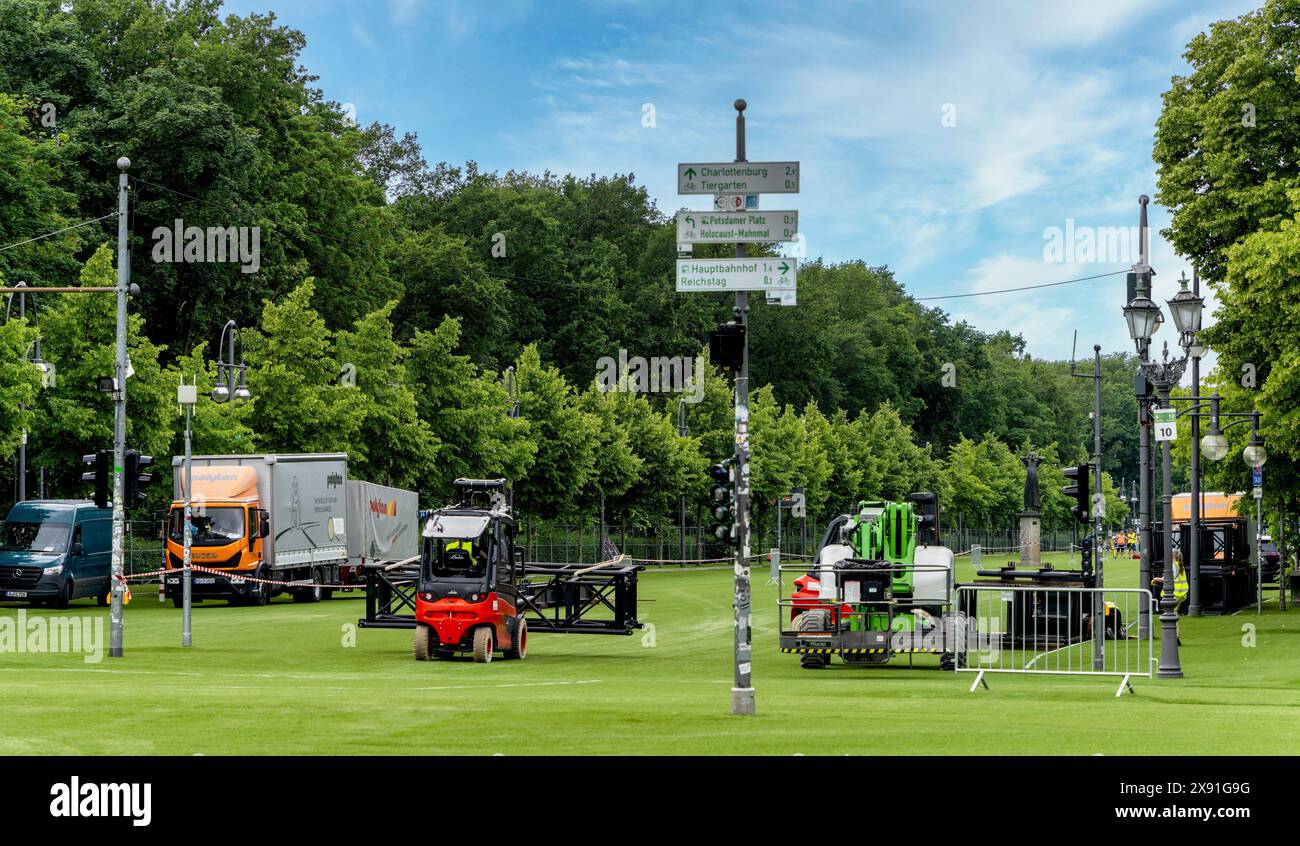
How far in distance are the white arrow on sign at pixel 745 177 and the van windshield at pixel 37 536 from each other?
98.3 ft

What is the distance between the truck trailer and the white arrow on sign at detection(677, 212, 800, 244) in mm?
29435

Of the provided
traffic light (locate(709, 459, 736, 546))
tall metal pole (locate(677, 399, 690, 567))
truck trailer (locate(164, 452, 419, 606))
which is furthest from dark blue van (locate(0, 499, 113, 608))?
tall metal pole (locate(677, 399, 690, 567))

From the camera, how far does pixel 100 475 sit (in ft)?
90.9

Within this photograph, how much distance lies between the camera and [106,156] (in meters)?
61.2

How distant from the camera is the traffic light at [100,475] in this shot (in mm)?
27719

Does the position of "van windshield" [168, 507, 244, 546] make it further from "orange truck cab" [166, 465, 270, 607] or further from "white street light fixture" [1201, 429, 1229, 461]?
"white street light fixture" [1201, 429, 1229, 461]

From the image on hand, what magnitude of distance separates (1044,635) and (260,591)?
86.5ft

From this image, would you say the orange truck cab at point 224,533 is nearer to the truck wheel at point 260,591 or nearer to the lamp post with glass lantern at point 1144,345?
the truck wheel at point 260,591

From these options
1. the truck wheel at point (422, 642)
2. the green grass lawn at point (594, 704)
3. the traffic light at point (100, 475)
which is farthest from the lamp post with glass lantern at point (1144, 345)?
the traffic light at point (100, 475)

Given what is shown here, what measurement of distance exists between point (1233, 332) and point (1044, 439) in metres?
121

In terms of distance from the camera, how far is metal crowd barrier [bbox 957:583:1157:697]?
72.8 feet

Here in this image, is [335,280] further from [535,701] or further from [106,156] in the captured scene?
[535,701]
